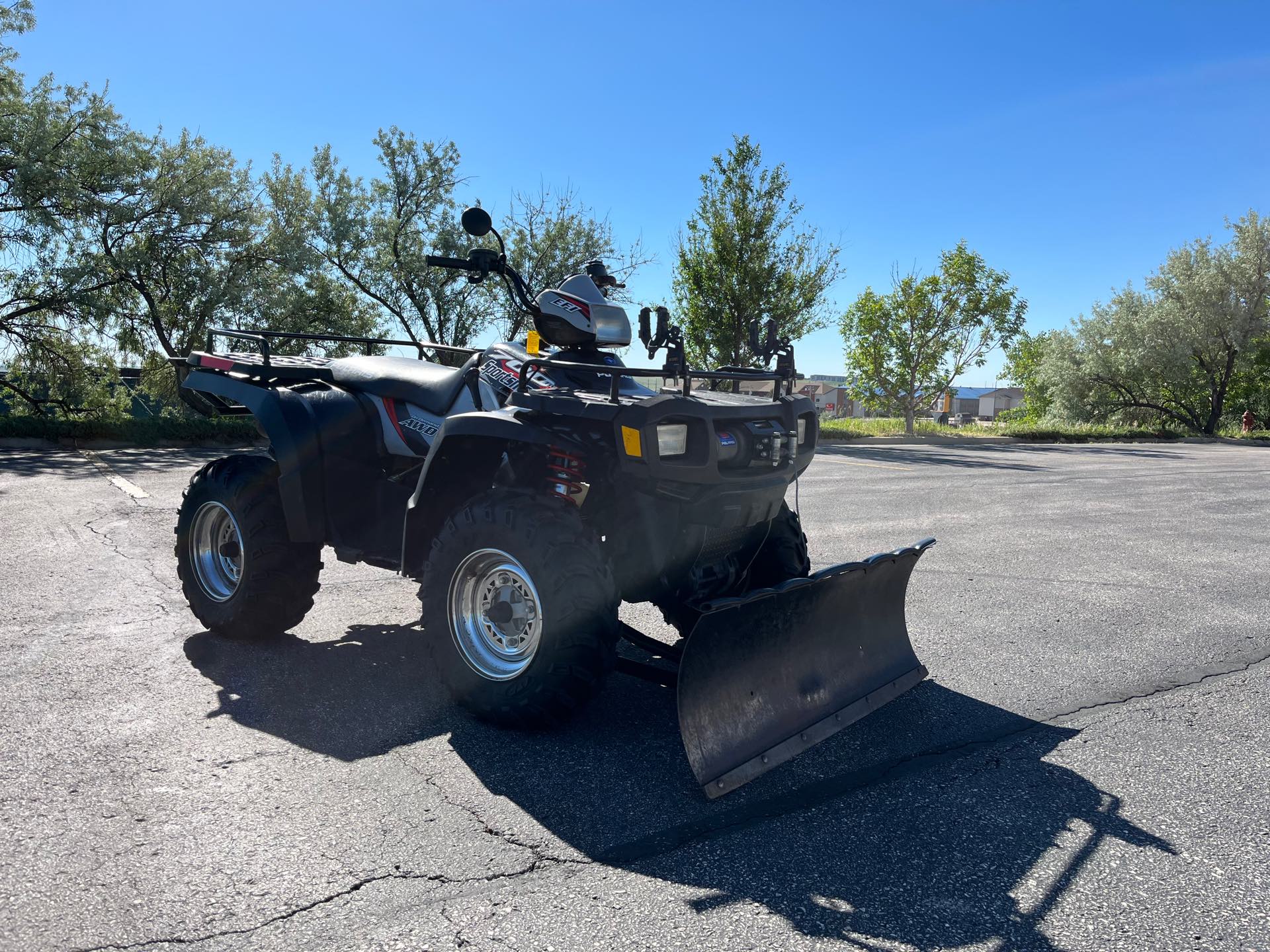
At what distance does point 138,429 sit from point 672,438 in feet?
56.2

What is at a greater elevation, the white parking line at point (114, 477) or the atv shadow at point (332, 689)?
the white parking line at point (114, 477)

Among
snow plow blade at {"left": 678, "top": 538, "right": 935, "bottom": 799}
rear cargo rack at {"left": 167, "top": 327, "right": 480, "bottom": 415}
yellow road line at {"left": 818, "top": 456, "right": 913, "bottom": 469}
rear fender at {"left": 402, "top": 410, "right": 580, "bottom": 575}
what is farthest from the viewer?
yellow road line at {"left": 818, "top": 456, "right": 913, "bottom": 469}

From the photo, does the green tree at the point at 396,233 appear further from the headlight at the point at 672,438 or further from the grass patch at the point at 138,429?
the headlight at the point at 672,438

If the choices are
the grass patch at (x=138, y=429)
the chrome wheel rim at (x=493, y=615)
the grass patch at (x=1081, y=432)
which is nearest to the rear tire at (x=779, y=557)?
the chrome wheel rim at (x=493, y=615)

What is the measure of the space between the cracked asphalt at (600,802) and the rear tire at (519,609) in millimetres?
215

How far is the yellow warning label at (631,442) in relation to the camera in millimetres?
3459

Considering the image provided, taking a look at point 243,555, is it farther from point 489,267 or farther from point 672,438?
point 672,438

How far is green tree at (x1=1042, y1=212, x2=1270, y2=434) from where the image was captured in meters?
38.0

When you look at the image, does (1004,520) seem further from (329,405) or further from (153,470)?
(153,470)

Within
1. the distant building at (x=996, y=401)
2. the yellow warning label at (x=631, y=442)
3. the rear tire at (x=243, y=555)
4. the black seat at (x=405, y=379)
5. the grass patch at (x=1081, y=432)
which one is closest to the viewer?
the yellow warning label at (x=631, y=442)

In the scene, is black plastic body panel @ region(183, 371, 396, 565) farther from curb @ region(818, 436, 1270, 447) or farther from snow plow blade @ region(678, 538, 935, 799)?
curb @ region(818, 436, 1270, 447)

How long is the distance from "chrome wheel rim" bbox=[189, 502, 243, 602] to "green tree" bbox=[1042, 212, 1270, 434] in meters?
40.7

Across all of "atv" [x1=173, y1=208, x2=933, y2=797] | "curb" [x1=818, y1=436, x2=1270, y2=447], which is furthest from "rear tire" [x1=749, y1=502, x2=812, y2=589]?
"curb" [x1=818, y1=436, x2=1270, y2=447]

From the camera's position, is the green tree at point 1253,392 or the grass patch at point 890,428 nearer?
the grass patch at point 890,428
